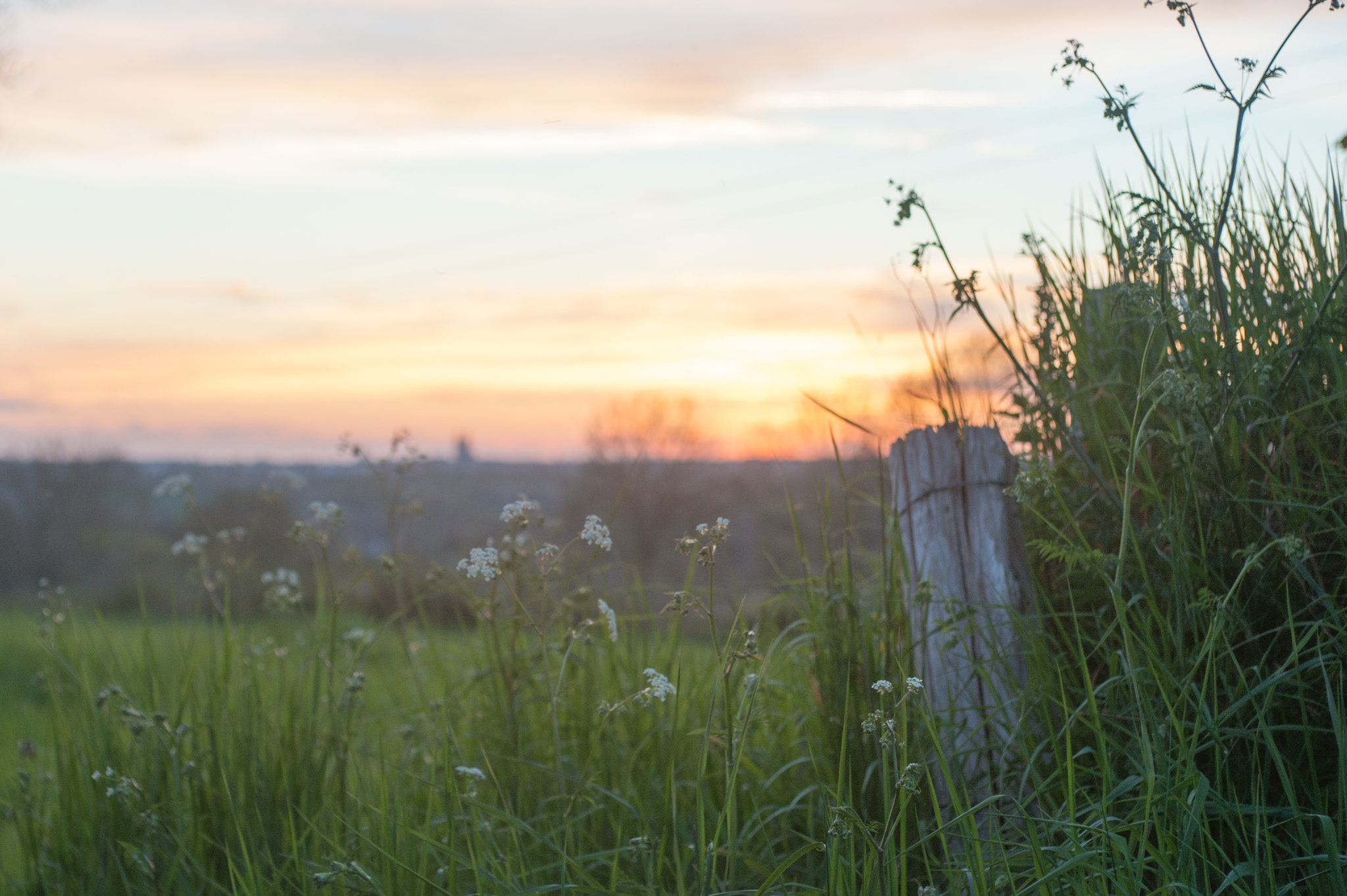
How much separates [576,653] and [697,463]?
23.0m

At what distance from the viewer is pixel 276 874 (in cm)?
249

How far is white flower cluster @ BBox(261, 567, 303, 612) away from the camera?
3131 mm

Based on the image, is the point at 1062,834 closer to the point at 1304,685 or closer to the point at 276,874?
the point at 1304,685

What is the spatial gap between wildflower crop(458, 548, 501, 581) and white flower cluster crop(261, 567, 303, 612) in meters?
1.29

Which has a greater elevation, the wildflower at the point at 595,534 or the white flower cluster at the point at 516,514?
the white flower cluster at the point at 516,514

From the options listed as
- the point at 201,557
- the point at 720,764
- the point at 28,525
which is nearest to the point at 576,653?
the point at 720,764

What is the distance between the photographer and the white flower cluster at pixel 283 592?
10.3ft

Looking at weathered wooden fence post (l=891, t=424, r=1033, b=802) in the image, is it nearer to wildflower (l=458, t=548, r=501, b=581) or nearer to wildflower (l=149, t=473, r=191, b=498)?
wildflower (l=458, t=548, r=501, b=581)

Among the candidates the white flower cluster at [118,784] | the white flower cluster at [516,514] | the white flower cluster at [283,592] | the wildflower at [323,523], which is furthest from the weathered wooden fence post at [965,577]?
the white flower cluster at [118,784]

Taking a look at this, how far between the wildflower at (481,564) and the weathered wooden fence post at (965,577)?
1.25m

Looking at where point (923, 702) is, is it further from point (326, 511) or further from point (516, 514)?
point (326, 511)

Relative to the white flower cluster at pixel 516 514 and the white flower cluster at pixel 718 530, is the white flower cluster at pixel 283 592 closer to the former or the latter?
the white flower cluster at pixel 516 514

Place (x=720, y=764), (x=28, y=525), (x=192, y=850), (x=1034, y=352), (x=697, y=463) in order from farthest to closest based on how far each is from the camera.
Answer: (x=697, y=463)
(x=28, y=525)
(x=1034, y=352)
(x=720, y=764)
(x=192, y=850)

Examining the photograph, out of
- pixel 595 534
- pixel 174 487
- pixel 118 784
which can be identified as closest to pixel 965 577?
pixel 595 534
